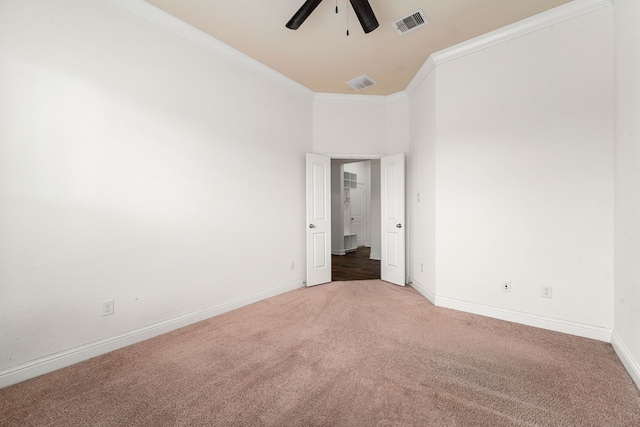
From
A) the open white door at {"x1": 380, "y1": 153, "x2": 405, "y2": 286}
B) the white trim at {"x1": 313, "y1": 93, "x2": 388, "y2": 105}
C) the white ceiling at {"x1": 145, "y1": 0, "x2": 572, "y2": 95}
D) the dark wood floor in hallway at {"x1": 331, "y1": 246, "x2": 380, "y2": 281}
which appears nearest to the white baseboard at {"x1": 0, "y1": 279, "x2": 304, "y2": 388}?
the dark wood floor in hallway at {"x1": 331, "y1": 246, "x2": 380, "y2": 281}

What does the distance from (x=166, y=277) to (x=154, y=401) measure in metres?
1.19

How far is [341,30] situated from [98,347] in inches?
142

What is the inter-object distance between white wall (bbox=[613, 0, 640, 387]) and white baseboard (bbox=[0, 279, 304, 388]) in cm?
341

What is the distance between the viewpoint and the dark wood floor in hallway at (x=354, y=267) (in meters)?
4.81

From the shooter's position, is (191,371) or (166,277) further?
(166,277)

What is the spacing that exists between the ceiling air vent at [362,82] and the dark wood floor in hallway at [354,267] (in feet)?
10.0

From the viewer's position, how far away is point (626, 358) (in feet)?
6.42

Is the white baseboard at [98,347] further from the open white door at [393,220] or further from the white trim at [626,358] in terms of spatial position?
the white trim at [626,358]

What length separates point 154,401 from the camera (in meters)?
1.64

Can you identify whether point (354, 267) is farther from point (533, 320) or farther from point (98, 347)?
point (98, 347)

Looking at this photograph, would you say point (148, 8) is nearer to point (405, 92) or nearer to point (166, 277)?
point (166, 277)

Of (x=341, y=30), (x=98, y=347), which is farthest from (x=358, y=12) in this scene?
(x=98, y=347)

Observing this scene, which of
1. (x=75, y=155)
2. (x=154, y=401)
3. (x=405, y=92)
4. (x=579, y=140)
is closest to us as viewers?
(x=154, y=401)

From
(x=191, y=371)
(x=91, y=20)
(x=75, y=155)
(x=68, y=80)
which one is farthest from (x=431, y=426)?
(x=91, y=20)
